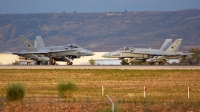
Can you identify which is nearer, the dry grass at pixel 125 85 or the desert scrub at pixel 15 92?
the desert scrub at pixel 15 92

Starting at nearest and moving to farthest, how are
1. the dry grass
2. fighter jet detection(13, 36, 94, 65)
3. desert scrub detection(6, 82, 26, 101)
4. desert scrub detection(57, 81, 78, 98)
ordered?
desert scrub detection(6, 82, 26, 101) < desert scrub detection(57, 81, 78, 98) < the dry grass < fighter jet detection(13, 36, 94, 65)

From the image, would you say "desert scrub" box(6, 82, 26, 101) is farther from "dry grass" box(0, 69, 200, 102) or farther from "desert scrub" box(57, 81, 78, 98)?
"dry grass" box(0, 69, 200, 102)

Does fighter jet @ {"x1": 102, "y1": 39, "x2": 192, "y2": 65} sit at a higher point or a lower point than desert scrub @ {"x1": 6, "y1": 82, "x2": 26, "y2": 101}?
higher

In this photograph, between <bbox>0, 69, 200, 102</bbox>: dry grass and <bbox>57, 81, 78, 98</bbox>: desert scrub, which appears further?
<bbox>0, 69, 200, 102</bbox>: dry grass

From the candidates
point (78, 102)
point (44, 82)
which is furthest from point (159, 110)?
point (44, 82)

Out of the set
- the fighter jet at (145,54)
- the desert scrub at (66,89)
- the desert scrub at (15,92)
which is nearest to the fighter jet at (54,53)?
the fighter jet at (145,54)

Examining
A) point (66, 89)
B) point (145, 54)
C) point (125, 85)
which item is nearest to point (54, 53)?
point (145, 54)

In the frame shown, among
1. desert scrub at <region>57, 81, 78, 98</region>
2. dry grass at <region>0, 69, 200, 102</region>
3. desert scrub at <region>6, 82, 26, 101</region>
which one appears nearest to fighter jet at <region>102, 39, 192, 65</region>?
dry grass at <region>0, 69, 200, 102</region>

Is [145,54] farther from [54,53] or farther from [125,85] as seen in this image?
[125,85]

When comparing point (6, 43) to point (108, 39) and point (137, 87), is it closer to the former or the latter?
point (108, 39)

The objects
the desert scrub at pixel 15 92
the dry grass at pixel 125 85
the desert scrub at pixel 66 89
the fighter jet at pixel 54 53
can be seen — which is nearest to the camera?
the desert scrub at pixel 15 92

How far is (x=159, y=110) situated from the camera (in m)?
22.9

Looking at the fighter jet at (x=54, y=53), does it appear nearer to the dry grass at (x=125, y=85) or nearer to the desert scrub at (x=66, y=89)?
the dry grass at (x=125, y=85)

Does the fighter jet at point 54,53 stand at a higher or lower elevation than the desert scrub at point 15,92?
higher
